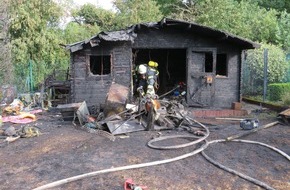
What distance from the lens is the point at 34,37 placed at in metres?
18.9

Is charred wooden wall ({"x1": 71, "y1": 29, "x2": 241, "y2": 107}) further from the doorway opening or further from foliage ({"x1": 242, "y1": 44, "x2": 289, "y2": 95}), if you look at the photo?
the doorway opening

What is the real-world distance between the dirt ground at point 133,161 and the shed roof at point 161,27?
13.6ft

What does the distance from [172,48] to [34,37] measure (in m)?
9.92

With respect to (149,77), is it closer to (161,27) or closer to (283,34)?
(161,27)

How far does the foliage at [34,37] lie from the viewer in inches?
705

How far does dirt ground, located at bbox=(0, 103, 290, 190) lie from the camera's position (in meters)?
5.32

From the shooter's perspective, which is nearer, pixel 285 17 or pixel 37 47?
pixel 37 47

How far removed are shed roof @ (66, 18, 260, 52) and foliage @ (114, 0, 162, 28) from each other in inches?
487

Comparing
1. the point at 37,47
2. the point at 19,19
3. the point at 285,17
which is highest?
the point at 285,17

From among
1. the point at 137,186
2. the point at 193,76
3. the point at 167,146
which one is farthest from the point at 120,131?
the point at 193,76

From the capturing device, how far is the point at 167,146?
7.32 m

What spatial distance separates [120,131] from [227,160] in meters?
3.34

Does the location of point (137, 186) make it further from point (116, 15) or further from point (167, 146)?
point (116, 15)

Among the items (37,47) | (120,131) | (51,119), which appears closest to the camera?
(120,131)
